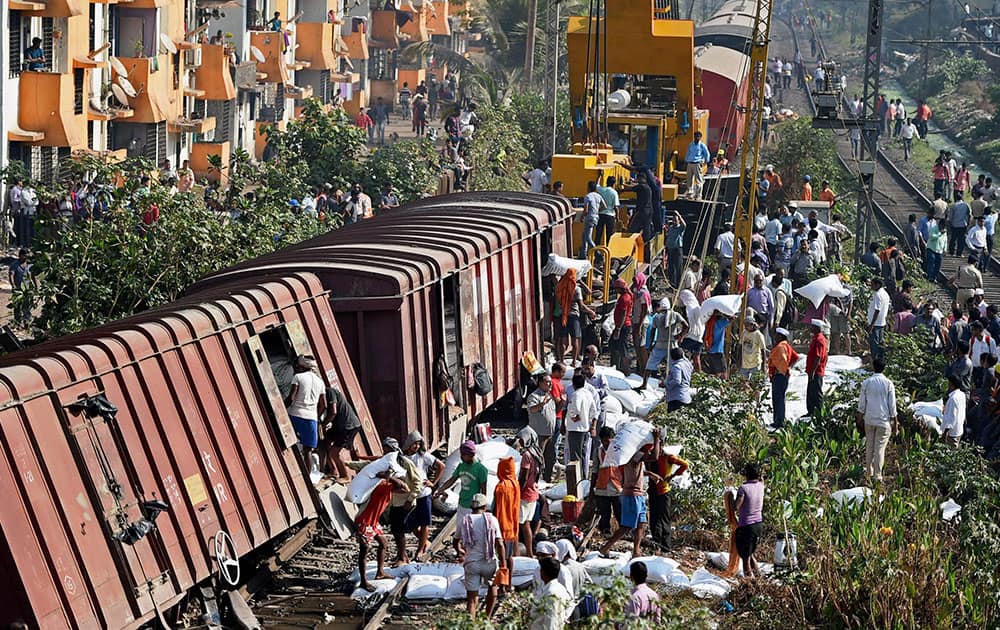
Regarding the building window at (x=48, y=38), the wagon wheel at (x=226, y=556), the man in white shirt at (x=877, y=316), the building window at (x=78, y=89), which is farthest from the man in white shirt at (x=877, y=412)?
the building window at (x=78, y=89)

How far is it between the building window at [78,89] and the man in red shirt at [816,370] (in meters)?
19.5

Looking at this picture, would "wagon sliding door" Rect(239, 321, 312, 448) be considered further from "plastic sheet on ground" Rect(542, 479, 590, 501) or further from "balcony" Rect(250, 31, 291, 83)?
"balcony" Rect(250, 31, 291, 83)

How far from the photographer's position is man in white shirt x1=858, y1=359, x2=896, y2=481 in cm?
1744

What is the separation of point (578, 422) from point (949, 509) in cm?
373

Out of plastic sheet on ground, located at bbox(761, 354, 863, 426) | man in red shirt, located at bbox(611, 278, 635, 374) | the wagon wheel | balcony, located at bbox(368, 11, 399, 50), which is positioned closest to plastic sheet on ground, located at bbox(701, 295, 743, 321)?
man in red shirt, located at bbox(611, 278, 635, 374)

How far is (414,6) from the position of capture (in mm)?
70938

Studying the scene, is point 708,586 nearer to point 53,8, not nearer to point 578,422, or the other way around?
point 578,422

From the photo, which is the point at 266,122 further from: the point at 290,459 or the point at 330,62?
the point at 290,459

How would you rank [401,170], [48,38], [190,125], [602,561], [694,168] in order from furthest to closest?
[190,125]
[401,170]
[48,38]
[694,168]
[602,561]

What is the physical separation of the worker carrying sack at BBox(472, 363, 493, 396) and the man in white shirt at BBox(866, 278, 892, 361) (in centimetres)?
626

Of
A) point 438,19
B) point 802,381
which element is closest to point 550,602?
point 802,381

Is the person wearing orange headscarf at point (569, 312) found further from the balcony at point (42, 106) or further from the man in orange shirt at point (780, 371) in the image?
the balcony at point (42, 106)

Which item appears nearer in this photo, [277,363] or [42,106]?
[277,363]

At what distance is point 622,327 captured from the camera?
21.9m
